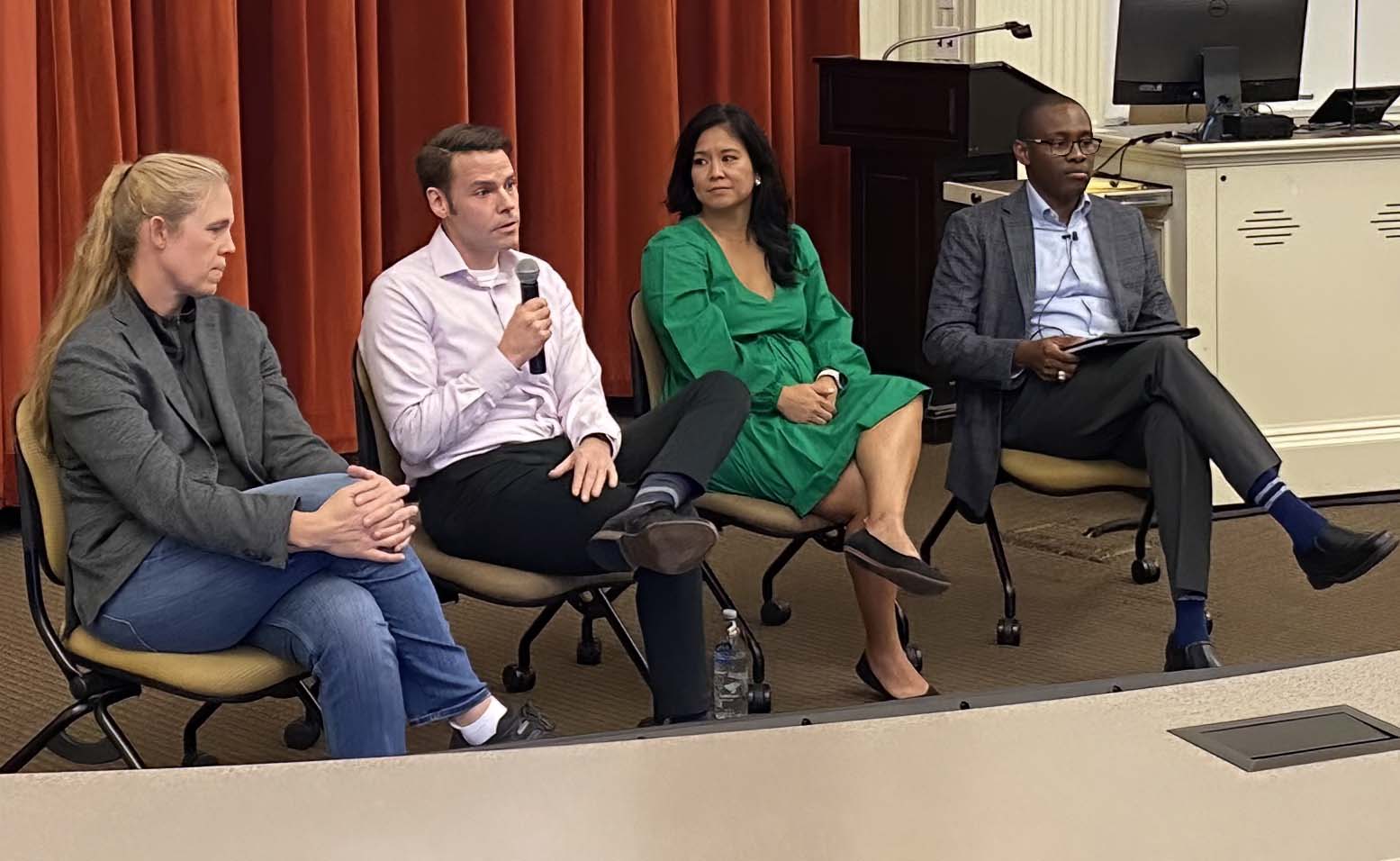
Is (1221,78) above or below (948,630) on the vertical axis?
above

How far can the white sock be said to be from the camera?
9.46ft

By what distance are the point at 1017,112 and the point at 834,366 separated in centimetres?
187

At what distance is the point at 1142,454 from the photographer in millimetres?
3809

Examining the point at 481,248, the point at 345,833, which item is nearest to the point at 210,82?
the point at 481,248

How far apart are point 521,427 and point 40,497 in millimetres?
916

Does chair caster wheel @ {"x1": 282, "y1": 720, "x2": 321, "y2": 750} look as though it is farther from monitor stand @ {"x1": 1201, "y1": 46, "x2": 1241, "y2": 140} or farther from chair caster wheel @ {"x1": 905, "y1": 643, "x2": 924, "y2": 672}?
monitor stand @ {"x1": 1201, "y1": 46, "x2": 1241, "y2": 140}

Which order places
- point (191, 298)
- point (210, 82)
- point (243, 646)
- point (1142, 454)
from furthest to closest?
1. point (210, 82)
2. point (1142, 454)
3. point (191, 298)
4. point (243, 646)

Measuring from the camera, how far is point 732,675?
361cm

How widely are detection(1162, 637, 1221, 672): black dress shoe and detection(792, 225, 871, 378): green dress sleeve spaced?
2.69ft

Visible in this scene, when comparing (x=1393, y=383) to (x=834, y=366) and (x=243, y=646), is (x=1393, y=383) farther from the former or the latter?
(x=243, y=646)

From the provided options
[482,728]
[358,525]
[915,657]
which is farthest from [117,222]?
[915,657]

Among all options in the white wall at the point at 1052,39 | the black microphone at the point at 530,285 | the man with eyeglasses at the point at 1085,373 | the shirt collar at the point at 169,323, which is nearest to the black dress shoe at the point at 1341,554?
the man with eyeglasses at the point at 1085,373

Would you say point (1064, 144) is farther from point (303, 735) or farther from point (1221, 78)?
point (303, 735)

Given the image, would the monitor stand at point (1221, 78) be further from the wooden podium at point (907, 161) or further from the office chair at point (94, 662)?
the office chair at point (94, 662)
